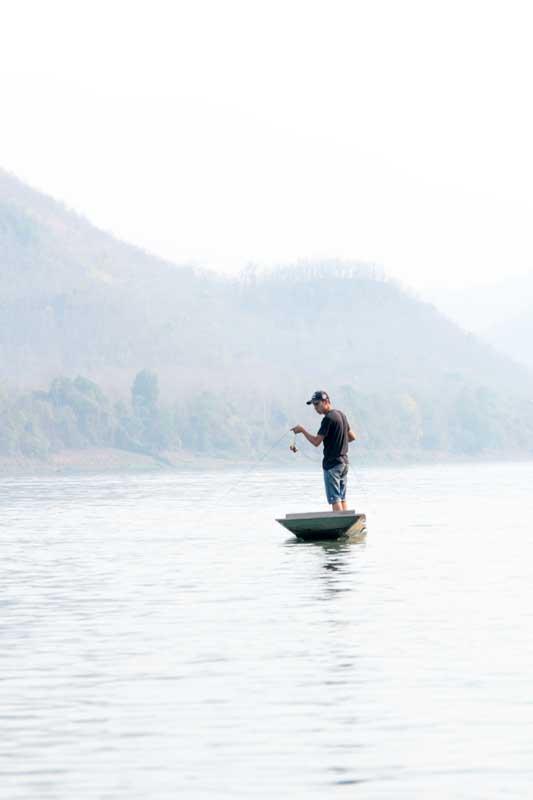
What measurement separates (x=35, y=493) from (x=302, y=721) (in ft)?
222

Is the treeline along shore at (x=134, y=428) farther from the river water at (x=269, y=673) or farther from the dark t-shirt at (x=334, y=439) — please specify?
the river water at (x=269, y=673)

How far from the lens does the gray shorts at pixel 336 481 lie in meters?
33.0

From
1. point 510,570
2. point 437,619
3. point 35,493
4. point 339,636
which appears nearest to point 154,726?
point 339,636

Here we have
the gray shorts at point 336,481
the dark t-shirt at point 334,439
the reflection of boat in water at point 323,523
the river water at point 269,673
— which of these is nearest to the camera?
the river water at point 269,673

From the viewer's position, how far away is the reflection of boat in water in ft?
107

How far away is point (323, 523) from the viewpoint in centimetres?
3272

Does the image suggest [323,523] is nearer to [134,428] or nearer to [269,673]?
[269,673]

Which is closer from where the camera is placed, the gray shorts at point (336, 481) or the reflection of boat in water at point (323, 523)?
the reflection of boat in water at point (323, 523)

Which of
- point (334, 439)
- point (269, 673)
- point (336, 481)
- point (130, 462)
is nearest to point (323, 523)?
point (336, 481)

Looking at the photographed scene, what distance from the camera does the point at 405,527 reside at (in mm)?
42875

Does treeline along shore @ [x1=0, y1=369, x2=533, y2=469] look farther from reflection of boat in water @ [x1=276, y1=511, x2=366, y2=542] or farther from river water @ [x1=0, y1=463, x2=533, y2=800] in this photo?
river water @ [x1=0, y1=463, x2=533, y2=800]

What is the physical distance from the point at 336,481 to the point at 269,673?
17.2 metres

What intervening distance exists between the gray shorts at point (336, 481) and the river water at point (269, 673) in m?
0.91

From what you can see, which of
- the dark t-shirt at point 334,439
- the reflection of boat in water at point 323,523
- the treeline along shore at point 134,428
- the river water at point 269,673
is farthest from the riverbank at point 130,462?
the river water at point 269,673
